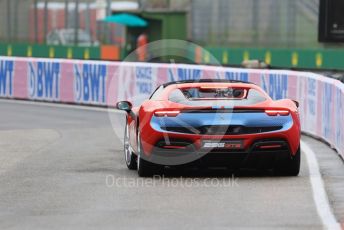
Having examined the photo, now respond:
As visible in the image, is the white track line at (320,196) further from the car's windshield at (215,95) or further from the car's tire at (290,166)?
the car's windshield at (215,95)

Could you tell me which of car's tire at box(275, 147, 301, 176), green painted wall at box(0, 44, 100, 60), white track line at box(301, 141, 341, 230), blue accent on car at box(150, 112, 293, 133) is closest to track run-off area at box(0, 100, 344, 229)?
white track line at box(301, 141, 341, 230)

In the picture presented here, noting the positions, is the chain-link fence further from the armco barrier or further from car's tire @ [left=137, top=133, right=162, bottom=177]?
car's tire @ [left=137, top=133, right=162, bottom=177]

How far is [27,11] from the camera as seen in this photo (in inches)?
1813

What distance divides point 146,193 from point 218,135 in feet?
4.58

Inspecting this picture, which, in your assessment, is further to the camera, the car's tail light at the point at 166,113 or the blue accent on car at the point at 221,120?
the car's tail light at the point at 166,113

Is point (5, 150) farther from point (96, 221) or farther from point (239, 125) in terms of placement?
point (96, 221)

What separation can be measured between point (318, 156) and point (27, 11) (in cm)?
3090

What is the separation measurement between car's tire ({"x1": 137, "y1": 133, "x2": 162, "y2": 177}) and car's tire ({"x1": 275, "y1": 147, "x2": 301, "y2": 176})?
138cm

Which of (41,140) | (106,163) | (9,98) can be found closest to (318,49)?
(9,98)

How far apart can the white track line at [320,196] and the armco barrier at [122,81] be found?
10.4ft

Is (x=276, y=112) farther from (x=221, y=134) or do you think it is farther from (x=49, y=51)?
(x=49, y=51)

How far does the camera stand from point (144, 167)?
13578mm

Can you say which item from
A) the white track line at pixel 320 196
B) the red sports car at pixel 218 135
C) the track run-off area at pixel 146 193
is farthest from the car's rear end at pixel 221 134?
the white track line at pixel 320 196

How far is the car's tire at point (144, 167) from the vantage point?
44.4ft
